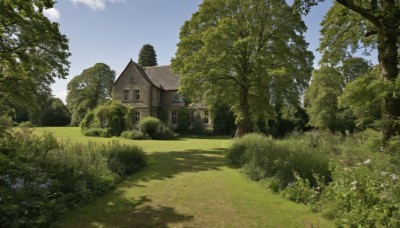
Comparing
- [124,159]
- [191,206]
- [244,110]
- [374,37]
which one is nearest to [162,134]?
[244,110]

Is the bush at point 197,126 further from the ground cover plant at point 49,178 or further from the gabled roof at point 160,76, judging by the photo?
the ground cover plant at point 49,178

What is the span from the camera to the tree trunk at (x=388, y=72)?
864cm

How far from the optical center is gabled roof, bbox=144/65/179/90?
4181 cm

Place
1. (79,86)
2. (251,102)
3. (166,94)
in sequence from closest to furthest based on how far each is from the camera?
(251,102) < (166,94) < (79,86)

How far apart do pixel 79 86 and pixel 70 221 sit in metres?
57.5

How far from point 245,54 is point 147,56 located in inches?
2214

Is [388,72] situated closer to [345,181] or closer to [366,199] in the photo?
[345,181]

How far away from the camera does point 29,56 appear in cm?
1415

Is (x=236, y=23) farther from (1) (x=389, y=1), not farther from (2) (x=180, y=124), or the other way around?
(2) (x=180, y=124)

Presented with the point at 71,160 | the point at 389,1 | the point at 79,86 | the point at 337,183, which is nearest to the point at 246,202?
the point at 337,183

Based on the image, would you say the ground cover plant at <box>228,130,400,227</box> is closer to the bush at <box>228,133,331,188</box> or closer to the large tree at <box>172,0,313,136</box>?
the bush at <box>228,133,331,188</box>

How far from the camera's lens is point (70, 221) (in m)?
6.26

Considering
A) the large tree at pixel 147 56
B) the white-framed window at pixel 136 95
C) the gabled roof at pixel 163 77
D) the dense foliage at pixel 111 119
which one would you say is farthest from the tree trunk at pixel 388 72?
the large tree at pixel 147 56

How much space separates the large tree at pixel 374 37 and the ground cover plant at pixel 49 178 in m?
7.94
